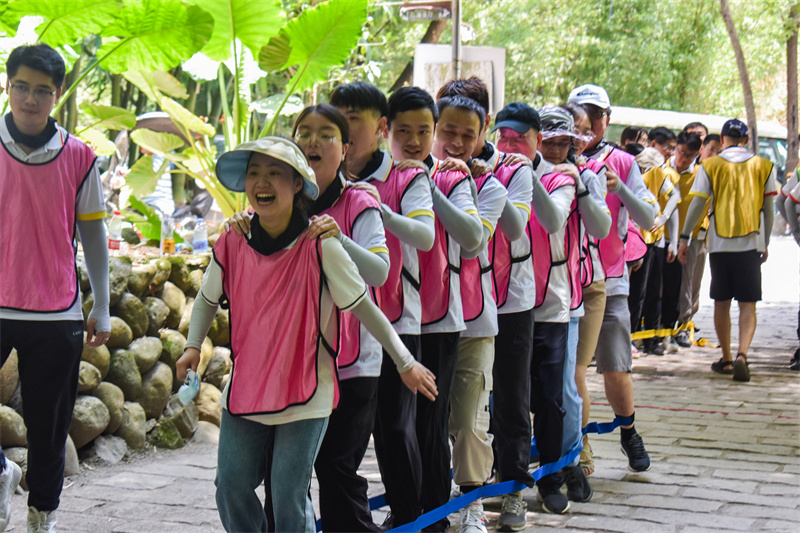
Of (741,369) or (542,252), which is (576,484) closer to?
(542,252)

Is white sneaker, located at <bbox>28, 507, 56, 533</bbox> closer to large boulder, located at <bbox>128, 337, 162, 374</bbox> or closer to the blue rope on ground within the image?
the blue rope on ground

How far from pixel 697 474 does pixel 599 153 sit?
2034 mm

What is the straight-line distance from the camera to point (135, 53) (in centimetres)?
741

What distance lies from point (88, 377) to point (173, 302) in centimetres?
112

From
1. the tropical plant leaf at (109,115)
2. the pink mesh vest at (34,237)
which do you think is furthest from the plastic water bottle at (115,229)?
the pink mesh vest at (34,237)

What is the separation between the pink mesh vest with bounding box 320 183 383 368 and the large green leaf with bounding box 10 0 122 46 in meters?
3.60

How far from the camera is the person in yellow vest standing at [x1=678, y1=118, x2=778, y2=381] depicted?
29.6 ft

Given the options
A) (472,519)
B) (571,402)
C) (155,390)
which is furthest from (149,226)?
(472,519)

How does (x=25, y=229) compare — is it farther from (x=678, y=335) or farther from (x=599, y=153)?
(x=678, y=335)

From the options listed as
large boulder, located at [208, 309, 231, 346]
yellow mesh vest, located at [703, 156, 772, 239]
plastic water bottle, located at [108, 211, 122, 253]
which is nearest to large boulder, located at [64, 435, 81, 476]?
large boulder, located at [208, 309, 231, 346]

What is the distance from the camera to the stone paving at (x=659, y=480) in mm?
4859

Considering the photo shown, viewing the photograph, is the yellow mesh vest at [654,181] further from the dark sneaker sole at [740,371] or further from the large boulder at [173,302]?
the large boulder at [173,302]

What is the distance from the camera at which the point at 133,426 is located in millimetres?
6238

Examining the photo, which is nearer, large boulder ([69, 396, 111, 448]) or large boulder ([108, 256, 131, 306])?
large boulder ([69, 396, 111, 448])
